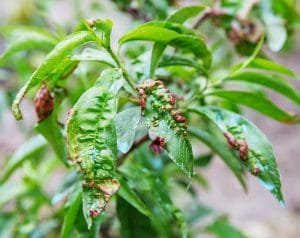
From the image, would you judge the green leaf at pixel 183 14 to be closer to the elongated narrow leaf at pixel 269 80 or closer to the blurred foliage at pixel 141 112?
the blurred foliage at pixel 141 112

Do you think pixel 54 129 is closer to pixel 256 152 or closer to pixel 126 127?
pixel 126 127

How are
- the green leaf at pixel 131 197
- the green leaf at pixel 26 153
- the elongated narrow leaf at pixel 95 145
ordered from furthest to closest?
the green leaf at pixel 26 153 → the green leaf at pixel 131 197 → the elongated narrow leaf at pixel 95 145

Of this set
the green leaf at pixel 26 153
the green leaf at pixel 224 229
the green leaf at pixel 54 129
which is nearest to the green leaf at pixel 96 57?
the green leaf at pixel 54 129

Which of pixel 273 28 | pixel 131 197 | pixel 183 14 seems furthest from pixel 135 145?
pixel 273 28

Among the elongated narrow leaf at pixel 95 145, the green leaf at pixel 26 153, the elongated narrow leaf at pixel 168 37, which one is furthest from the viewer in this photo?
the green leaf at pixel 26 153

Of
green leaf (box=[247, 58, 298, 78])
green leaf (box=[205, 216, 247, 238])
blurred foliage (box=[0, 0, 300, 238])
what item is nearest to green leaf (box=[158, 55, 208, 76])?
blurred foliage (box=[0, 0, 300, 238])

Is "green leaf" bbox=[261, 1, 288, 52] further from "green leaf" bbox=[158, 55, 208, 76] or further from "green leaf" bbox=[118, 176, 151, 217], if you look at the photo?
"green leaf" bbox=[118, 176, 151, 217]
